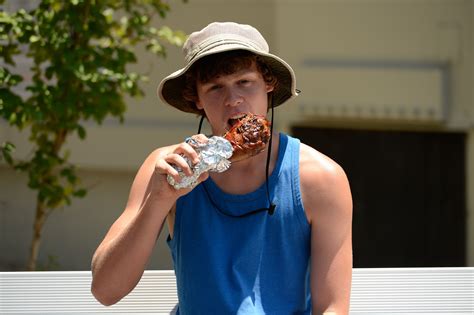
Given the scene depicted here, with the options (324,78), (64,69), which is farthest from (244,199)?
(324,78)

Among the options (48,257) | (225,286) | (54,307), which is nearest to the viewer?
(225,286)

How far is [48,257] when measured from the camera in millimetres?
5746

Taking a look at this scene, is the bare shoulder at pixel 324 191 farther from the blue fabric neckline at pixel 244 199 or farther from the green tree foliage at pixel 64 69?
the green tree foliage at pixel 64 69

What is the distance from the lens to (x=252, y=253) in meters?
2.18

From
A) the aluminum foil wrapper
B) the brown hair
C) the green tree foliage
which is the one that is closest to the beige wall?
the green tree foliage

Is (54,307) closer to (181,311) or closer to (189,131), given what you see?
(181,311)

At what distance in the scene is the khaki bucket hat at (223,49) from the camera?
217cm

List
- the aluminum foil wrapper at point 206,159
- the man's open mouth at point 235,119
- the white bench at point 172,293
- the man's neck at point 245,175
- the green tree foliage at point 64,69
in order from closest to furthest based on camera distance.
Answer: the aluminum foil wrapper at point 206,159 → the man's open mouth at point 235,119 → the man's neck at point 245,175 → the white bench at point 172,293 → the green tree foliage at point 64,69

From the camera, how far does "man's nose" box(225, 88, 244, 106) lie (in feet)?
7.00

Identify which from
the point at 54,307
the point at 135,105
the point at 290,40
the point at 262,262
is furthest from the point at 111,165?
the point at 262,262

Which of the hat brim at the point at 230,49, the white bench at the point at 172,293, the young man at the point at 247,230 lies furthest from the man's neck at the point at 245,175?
the white bench at the point at 172,293

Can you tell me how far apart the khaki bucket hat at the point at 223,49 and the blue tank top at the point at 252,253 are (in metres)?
0.29

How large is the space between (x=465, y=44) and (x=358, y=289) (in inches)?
148

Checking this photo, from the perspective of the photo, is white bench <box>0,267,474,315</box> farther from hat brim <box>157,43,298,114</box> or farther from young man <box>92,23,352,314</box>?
hat brim <box>157,43,298,114</box>
